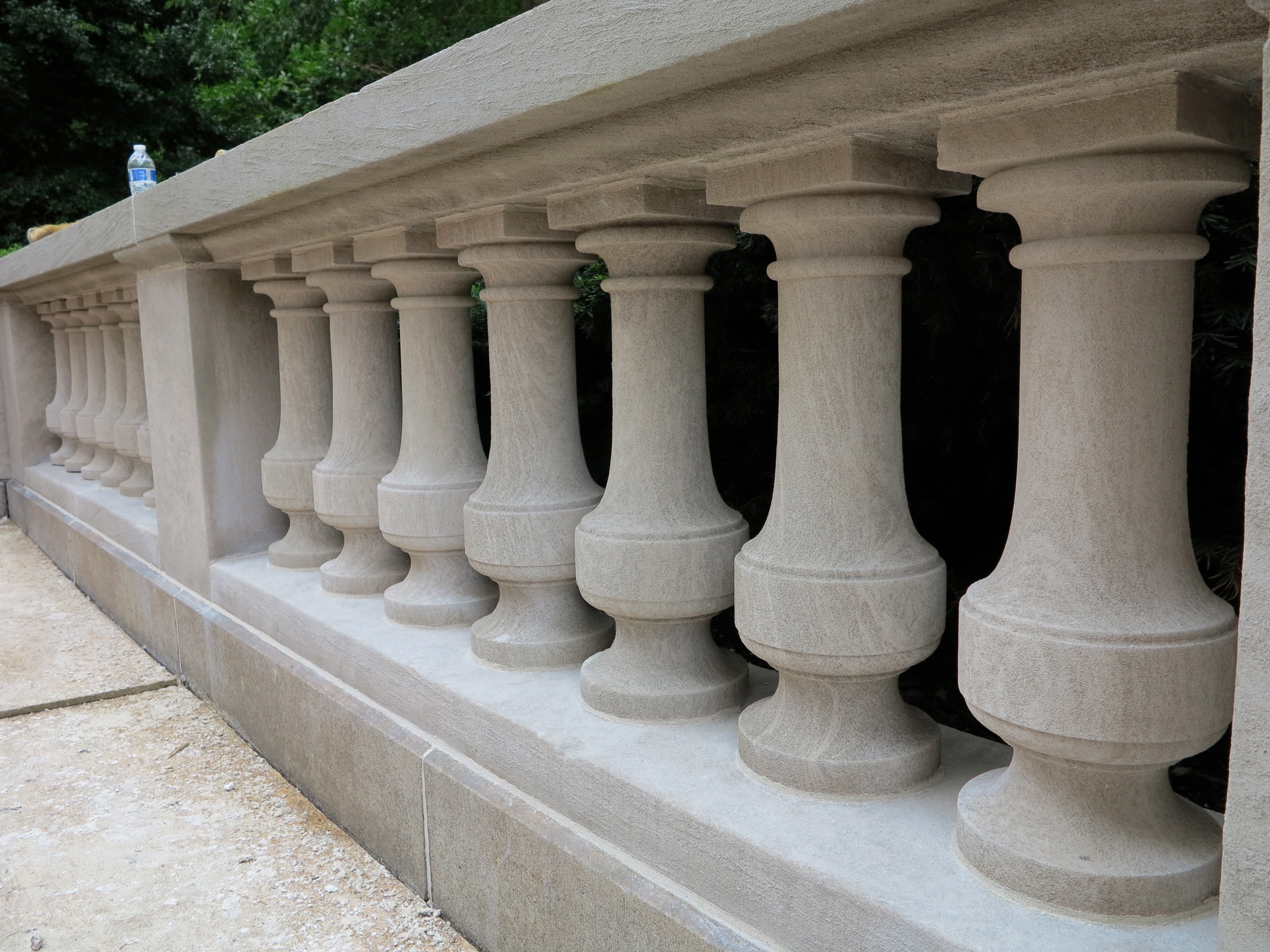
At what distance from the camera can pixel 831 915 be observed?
161cm

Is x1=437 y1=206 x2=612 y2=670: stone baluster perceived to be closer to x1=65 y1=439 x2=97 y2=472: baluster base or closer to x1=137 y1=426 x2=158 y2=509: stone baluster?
x1=137 y1=426 x2=158 y2=509: stone baluster

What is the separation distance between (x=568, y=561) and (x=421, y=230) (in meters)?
0.91

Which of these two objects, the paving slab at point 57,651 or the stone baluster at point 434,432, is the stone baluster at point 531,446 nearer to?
the stone baluster at point 434,432

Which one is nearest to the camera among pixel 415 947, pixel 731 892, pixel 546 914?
pixel 731 892

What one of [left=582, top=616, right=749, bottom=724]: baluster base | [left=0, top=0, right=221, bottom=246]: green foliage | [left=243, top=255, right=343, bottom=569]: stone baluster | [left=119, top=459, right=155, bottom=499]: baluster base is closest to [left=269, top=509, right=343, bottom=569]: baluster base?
[left=243, top=255, right=343, bottom=569]: stone baluster

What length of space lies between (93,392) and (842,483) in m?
5.39

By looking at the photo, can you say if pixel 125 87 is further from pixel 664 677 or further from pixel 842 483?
pixel 842 483

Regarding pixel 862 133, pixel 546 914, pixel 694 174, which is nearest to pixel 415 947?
pixel 546 914

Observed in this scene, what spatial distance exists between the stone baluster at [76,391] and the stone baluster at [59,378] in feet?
0.37

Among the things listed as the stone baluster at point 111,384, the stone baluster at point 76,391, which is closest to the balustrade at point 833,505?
the stone baluster at point 111,384

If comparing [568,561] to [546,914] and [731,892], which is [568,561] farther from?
[731,892]

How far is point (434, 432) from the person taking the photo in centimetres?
287

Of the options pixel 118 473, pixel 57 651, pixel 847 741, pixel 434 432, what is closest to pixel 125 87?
pixel 118 473

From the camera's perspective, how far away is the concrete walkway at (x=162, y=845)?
242 centimetres
